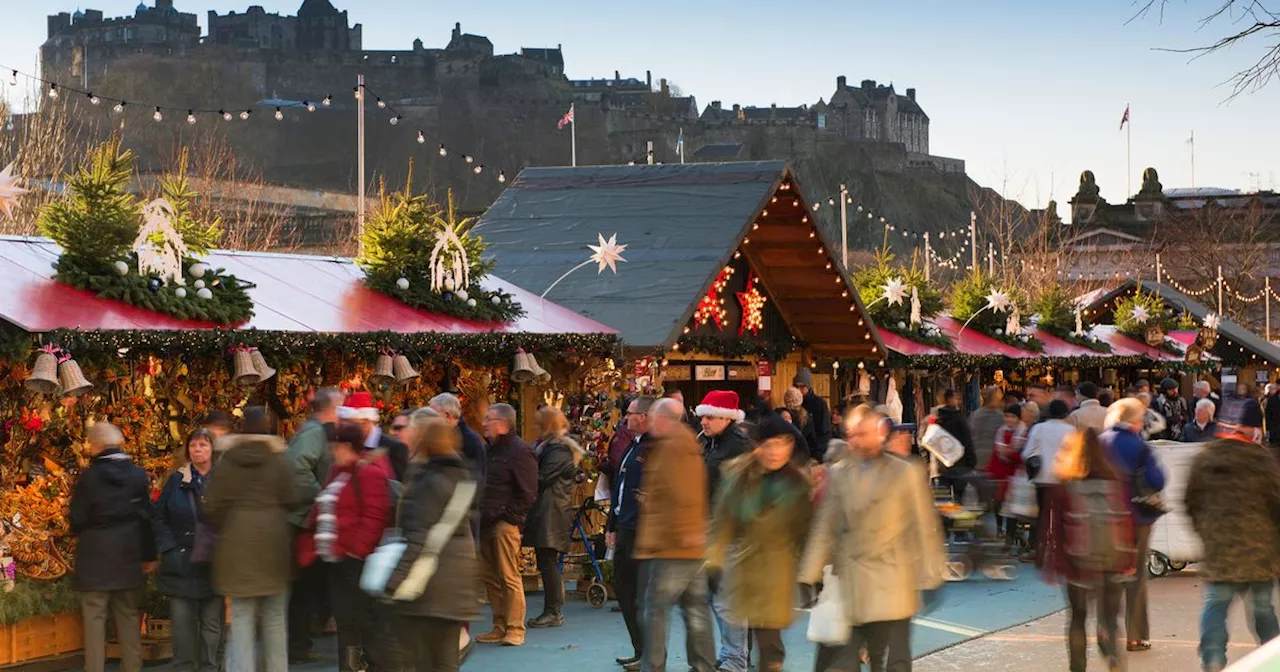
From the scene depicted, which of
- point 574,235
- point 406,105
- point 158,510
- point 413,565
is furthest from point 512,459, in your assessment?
point 406,105

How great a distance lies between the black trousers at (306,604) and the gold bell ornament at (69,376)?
190cm

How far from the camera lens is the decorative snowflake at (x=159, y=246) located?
12727mm

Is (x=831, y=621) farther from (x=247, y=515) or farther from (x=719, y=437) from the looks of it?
(x=719, y=437)

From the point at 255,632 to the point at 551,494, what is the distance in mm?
3623

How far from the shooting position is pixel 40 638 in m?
11.3

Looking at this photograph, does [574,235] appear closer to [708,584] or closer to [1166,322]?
[708,584]

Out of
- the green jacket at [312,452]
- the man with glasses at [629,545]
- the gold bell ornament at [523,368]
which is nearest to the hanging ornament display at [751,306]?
the gold bell ornament at [523,368]

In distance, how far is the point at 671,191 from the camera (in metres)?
20.5

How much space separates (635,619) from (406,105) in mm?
116621

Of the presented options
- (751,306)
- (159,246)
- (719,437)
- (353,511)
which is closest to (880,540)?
(353,511)

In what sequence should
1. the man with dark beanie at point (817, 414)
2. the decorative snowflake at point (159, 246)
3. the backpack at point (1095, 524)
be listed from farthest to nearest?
the man with dark beanie at point (817, 414)
the decorative snowflake at point (159, 246)
the backpack at point (1095, 524)

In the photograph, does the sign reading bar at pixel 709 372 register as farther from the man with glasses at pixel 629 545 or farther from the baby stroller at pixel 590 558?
the man with glasses at pixel 629 545

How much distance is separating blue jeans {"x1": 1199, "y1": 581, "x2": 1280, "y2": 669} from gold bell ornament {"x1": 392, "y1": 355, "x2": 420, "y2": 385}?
6805 millimetres

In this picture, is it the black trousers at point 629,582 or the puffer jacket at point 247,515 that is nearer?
the puffer jacket at point 247,515
